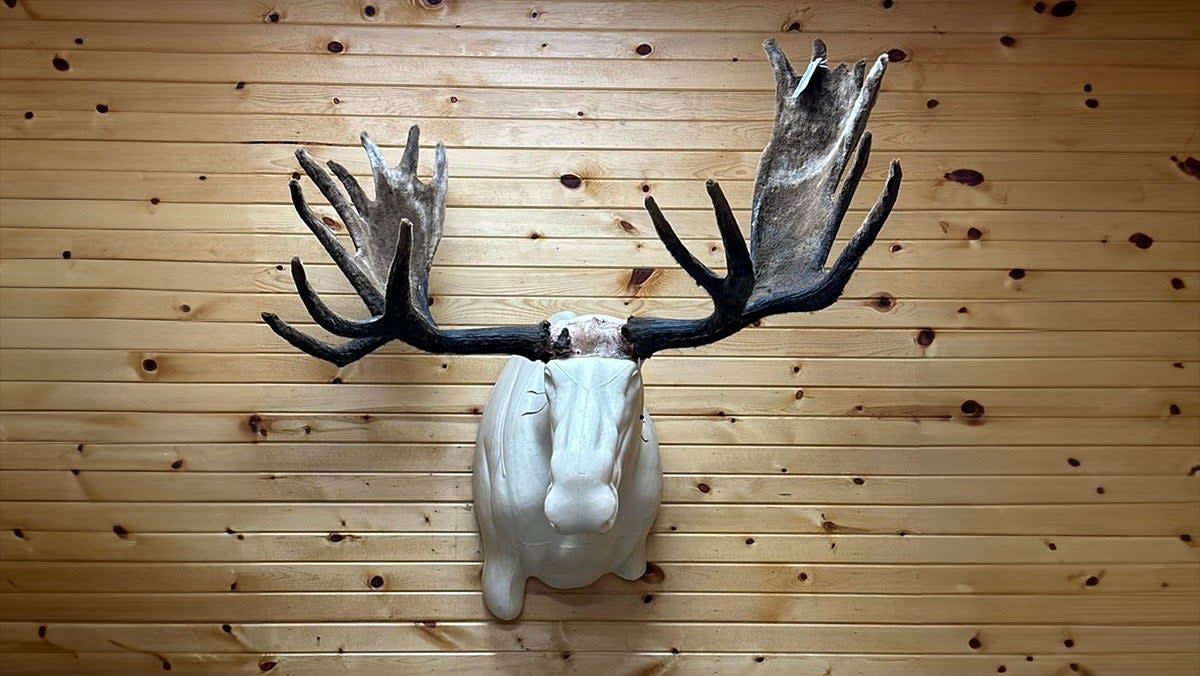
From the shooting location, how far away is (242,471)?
6.36 feet

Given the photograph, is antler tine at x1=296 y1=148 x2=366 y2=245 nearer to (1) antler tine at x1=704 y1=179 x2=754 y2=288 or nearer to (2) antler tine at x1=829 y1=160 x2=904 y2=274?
(1) antler tine at x1=704 y1=179 x2=754 y2=288

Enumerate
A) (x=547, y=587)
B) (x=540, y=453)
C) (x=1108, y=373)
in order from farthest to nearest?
(x=1108, y=373) < (x=547, y=587) < (x=540, y=453)

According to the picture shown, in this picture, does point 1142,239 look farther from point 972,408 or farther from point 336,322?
point 336,322

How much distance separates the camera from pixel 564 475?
1440 mm

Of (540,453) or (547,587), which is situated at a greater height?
(540,453)

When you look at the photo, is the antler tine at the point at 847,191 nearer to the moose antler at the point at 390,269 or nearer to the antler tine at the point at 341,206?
A: the moose antler at the point at 390,269

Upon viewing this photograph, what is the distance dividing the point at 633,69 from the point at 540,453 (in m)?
0.85

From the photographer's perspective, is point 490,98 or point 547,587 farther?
point 490,98

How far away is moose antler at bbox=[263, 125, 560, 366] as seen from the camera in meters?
1.54

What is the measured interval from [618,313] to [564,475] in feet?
1.96

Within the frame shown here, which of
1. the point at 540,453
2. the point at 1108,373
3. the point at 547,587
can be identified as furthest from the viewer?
the point at 1108,373

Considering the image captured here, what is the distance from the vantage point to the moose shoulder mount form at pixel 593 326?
1443 millimetres

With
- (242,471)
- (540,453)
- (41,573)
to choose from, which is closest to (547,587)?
(540,453)

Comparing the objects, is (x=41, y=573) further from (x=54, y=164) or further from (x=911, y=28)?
(x=911, y=28)
